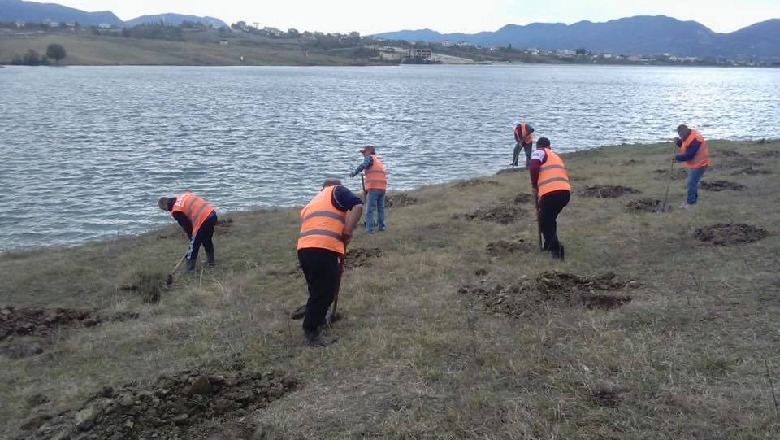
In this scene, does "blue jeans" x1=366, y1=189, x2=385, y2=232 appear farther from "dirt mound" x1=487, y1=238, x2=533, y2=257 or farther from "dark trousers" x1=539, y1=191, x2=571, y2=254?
"dark trousers" x1=539, y1=191, x2=571, y2=254

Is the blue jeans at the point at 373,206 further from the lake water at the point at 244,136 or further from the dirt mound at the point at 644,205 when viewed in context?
the lake water at the point at 244,136

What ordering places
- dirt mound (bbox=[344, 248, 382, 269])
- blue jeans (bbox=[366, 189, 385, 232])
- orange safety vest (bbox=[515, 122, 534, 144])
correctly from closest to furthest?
dirt mound (bbox=[344, 248, 382, 269]) → blue jeans (bbox=[366, 189, 385, 232]) → orange safety vest (bbox=[515, 122, 534, 144])

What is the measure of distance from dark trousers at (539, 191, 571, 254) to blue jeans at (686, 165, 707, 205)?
18.5 ft

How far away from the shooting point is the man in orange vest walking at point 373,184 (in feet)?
49.4

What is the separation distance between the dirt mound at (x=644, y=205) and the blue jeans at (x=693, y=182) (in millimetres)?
739

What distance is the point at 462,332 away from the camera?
27.2ft

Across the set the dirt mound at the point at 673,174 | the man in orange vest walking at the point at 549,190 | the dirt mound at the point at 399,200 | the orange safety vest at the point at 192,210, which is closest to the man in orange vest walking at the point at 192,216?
the orange safety vest at the point at 192,210

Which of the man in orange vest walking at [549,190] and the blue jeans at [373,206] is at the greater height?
the man in orange vest walking at [549,190]

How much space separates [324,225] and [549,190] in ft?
16.1

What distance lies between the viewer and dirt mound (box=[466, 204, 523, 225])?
1587 cm

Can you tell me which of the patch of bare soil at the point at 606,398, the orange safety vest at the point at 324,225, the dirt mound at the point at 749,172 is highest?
the orange safety vest at the point at 324,225

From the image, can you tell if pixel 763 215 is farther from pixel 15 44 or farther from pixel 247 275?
pixel 15 44

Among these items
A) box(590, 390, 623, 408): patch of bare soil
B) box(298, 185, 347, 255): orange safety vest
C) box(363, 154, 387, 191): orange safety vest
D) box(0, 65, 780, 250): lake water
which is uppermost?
box(298, 185, 347, 255): orange safety vest

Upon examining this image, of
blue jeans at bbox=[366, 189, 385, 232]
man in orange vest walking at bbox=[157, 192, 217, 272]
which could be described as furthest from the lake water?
blue jeans at bbox=[366, 189, 385, 232]
